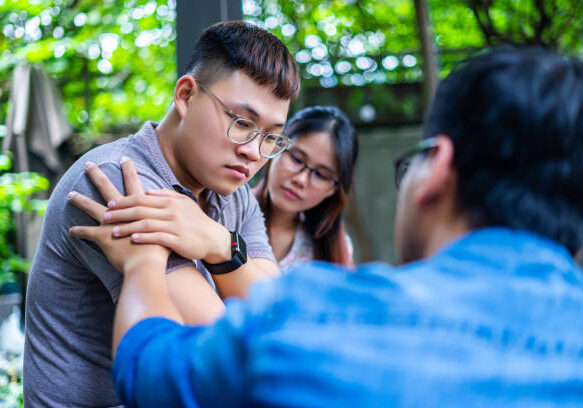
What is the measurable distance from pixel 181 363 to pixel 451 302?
15.6 inches

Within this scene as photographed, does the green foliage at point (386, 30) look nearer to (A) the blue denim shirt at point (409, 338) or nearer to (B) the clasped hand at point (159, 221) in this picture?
(B) the clasped hand at point (159, 221)

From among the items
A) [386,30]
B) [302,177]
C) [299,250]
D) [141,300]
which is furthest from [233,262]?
[386,30]

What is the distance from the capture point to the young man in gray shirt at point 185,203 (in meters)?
1.38

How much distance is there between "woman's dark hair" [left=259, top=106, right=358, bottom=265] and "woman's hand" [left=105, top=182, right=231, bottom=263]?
5.29ft

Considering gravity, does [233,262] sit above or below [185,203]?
below

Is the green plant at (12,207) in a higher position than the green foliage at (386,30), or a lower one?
lower

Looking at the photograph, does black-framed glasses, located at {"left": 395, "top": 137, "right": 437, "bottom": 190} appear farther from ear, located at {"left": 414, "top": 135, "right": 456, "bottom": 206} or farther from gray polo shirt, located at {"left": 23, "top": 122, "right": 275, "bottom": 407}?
gray polo shirt, located at {"left": 23, "top": 122, "right": 275, "bottom": 407}

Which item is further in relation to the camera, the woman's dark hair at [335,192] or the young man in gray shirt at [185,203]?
the woman's dark hair at [335,192]

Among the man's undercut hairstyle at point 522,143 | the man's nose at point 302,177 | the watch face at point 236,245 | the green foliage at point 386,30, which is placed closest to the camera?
the man's undercut hairstyle at point 522,143

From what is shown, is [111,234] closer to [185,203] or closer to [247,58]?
[185,203]

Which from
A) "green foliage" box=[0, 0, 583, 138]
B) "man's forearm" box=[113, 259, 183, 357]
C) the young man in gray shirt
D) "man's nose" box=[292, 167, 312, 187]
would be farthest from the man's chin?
"green foliage" box=[0, 0, 583, 138]

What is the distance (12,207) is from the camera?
410 centimetres

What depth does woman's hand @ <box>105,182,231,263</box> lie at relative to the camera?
4.16ft

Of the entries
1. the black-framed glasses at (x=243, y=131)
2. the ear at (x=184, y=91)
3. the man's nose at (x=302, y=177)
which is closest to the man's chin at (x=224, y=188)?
the black-framed glasses at (x=243, y=131)
